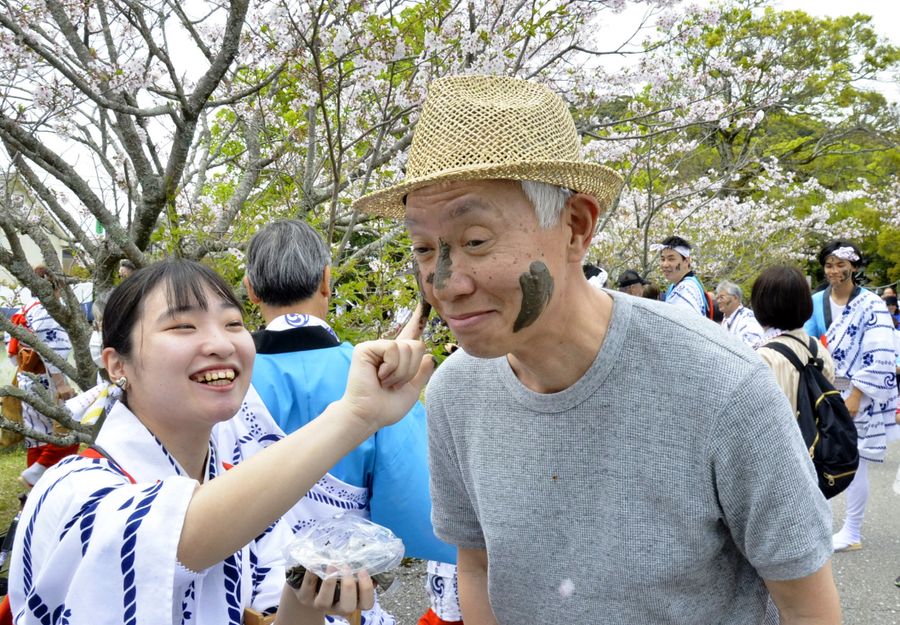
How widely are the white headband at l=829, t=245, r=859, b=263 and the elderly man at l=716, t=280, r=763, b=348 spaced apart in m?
0.84

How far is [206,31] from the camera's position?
541 centimetres

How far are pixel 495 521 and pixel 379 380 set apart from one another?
0.39 metres

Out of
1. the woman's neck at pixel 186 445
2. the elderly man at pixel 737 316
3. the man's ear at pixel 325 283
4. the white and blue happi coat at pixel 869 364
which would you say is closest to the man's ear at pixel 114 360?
the woman's neck at pixel 186 445

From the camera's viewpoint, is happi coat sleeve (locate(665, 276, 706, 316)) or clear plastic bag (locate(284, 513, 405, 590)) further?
happi coat sleeve (locate(665, 276, 706, 316))

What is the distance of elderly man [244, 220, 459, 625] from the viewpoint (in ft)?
8.49

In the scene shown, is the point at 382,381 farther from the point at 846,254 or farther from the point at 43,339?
the point at 43,339

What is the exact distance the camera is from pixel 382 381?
1.46 metres

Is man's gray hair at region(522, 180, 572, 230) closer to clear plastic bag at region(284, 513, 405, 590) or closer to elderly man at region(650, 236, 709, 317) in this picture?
clear plastic bag at region(284, 513, 405, 590)

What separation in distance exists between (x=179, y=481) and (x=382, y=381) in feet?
1.47

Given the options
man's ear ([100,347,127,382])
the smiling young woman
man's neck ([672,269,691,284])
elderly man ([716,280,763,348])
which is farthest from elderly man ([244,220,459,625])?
man's neck ([672,269,691,284])

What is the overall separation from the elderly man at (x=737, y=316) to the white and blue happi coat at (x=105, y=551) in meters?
5.49

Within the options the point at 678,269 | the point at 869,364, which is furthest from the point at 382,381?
the point at 678,269

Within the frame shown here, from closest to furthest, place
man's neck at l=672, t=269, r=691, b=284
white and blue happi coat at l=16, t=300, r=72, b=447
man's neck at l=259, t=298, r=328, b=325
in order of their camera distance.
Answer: man's neck at l=259, t=298, r=328, b=325, white and blue happi coat at l=16, t=300, r=72, b=447, man's neck at l=672, t=269, r=691, b=284

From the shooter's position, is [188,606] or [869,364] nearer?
[188,606]
